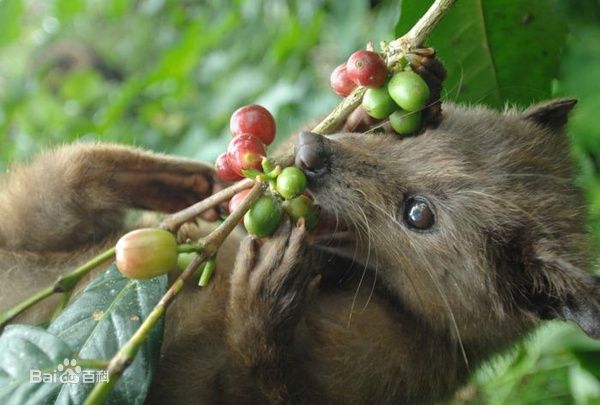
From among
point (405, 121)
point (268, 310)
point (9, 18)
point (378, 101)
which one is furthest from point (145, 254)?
point (9, 18)

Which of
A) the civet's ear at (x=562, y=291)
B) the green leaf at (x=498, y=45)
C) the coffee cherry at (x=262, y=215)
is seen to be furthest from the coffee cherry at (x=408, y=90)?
the green leaf at (x=498, y=45)

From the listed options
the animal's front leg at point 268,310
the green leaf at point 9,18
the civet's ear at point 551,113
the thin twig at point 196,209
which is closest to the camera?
the thin twig at point 196,209

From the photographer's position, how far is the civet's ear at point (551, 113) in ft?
8.90

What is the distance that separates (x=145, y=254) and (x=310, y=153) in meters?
0.63

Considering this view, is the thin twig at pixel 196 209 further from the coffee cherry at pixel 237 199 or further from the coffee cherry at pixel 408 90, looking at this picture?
the coffee cherry at pixel 408 90

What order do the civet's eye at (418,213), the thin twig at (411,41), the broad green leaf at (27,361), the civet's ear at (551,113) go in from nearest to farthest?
1. the broad green leaf at (27,361)
2. the thin twig at (411,41)
3. the civet's eye at (418,213)
4. the civet's ear at (551,113)

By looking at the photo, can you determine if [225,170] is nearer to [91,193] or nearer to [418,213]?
[418,213]

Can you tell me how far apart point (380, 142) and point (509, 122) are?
Answer: 1.80 ft

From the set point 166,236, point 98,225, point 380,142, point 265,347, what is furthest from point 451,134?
point 98,225

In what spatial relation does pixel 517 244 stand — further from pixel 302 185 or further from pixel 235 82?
pixel 235 82

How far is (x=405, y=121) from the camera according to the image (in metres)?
2.38

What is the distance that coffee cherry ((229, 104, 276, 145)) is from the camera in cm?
218

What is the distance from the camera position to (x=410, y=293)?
2680mm

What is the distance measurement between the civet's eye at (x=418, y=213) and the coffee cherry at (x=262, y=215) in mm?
665
